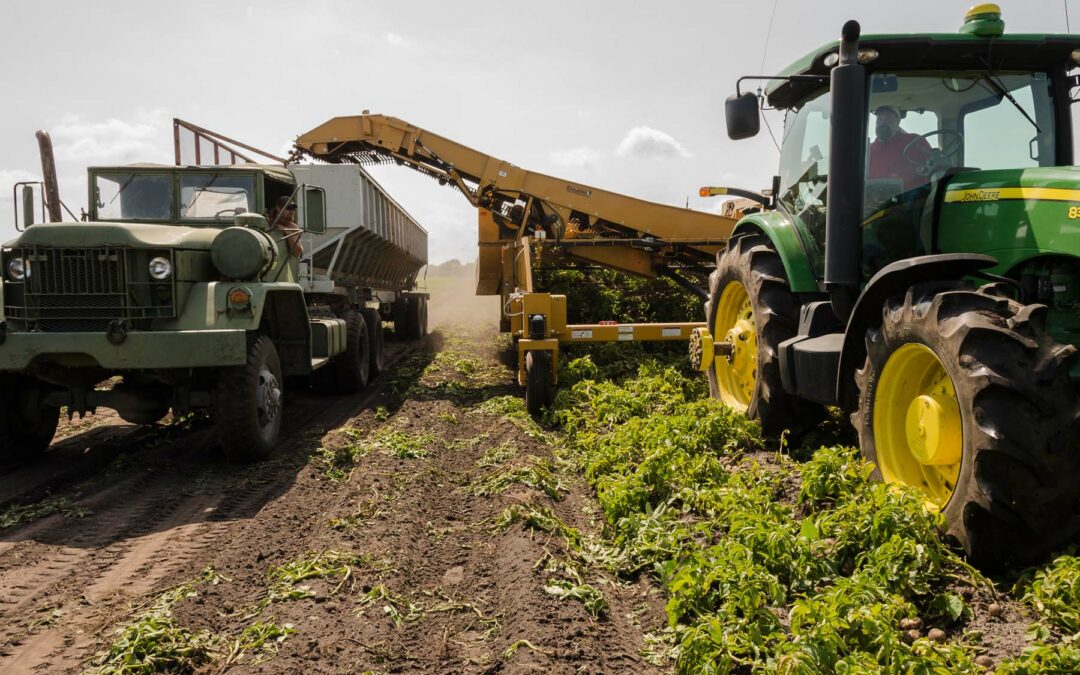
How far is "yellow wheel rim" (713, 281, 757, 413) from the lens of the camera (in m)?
6.14

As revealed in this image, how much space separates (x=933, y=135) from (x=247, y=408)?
524 cm

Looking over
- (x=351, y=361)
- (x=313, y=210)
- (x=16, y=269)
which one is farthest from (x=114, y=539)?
(x=351, y=361)

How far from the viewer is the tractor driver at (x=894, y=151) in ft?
14.9

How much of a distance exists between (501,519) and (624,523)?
757 mm

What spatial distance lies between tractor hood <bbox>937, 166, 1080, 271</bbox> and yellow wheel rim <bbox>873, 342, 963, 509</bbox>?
744mm

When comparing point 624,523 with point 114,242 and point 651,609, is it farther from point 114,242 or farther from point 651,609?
point 114,242

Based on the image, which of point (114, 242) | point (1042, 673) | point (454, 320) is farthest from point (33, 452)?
point (454, 320)

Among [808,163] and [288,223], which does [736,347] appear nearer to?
[808,163]

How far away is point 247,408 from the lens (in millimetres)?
5828

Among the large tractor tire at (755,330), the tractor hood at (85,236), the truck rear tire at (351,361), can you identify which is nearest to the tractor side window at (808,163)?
the large tractor tire at (755,330)

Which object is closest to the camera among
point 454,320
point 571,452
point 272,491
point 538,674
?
point 538,674

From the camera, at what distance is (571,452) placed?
20.0 ft

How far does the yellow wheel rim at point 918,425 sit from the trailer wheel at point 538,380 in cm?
390

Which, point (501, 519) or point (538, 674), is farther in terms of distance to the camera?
point (501, 519)
